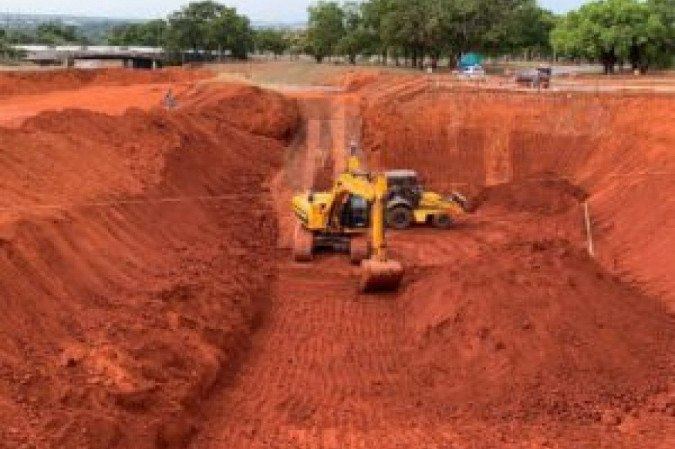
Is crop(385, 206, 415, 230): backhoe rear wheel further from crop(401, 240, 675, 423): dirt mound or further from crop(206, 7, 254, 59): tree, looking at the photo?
crop(206, 7, 254, 59): tree

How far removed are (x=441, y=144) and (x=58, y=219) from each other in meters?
22.8

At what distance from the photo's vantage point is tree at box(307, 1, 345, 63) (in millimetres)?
91562

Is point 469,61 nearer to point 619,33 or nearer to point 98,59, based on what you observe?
point 619,33

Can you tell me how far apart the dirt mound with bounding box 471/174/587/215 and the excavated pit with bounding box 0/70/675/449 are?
4.1 inches

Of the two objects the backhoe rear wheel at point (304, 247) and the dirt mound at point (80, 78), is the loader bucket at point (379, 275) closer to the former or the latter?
the backhoe rear wheel at point (304, 247)

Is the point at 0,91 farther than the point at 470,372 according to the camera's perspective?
Yes

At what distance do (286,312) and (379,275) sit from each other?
96.7 inches

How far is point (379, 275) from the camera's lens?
24.9 m

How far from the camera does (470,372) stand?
770 inches

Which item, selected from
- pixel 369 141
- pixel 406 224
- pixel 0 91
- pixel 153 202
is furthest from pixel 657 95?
pixel 0 91

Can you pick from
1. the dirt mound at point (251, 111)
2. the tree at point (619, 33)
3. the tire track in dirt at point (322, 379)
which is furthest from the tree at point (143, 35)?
the tire track in dirt at point (322, 379)

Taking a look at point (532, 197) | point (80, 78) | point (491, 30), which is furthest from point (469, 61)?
point (532, 197)

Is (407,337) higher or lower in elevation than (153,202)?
lower

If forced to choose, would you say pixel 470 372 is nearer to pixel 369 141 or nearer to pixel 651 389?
pixel 651 389
